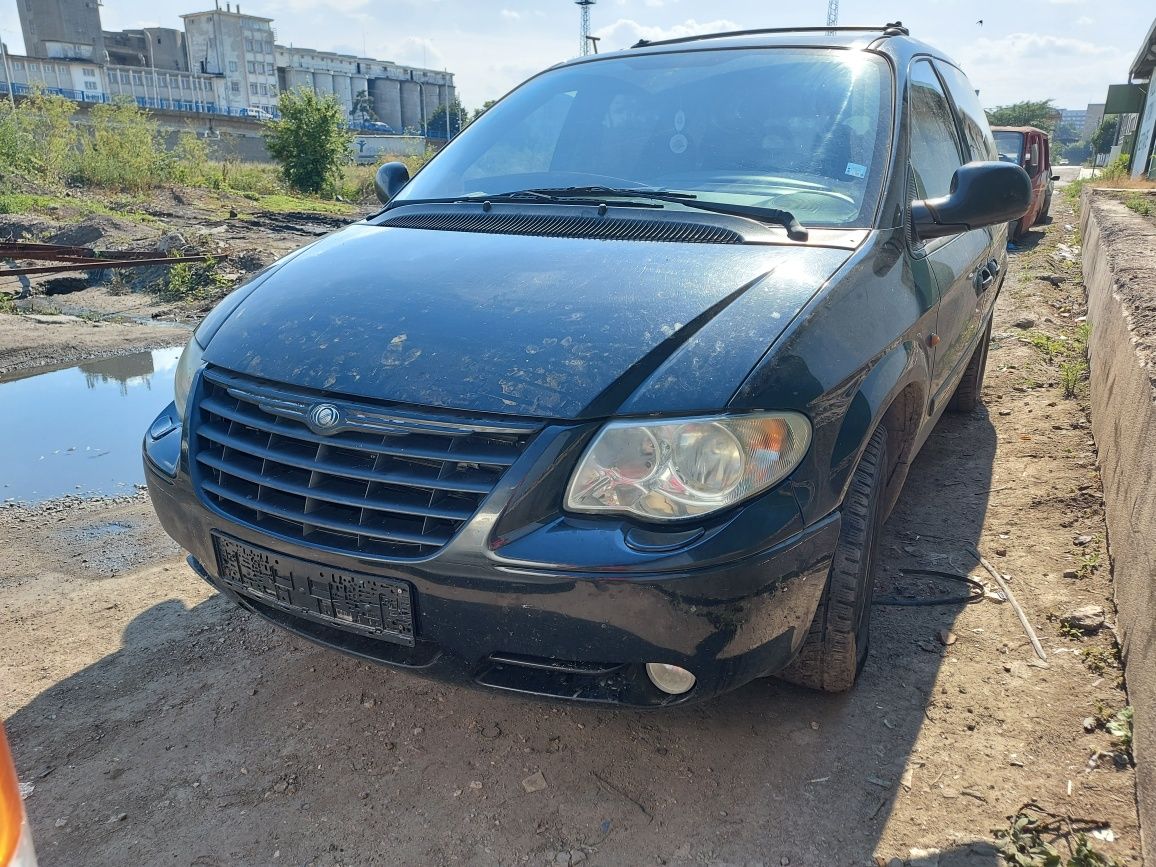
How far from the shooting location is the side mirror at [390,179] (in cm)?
358

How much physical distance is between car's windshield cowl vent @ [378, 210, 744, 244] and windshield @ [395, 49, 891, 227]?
209mm

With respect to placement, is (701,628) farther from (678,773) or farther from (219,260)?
(219,260)

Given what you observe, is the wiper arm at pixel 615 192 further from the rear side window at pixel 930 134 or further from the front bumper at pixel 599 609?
the front bumper at pixel 599 609

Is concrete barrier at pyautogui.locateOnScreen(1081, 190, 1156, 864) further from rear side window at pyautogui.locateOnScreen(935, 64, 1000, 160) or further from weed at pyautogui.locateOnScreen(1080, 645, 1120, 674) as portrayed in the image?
rear side window at pyautogui.locateOnScreen(935, 64, 1000, 160)

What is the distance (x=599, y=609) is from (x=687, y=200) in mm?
1419

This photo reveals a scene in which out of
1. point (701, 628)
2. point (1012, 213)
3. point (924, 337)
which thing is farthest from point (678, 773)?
point (1012, 213)

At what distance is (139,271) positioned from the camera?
1038 cm

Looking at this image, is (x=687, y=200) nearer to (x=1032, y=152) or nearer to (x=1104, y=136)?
(x=1032, y=152)

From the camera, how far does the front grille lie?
1747 mm

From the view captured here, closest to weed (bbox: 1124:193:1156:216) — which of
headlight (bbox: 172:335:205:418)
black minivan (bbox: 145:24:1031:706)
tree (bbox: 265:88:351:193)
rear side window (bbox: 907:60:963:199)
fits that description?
rear side window (bbox: 907:60:963:199)

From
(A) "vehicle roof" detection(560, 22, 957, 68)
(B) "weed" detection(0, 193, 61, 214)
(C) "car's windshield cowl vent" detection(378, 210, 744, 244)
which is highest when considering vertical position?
(A) "vehicle roof" detection(560, 22, 957, 68)

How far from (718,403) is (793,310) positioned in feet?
1.22

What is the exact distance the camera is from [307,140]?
2894cm

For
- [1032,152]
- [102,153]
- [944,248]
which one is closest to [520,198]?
[944,248]
